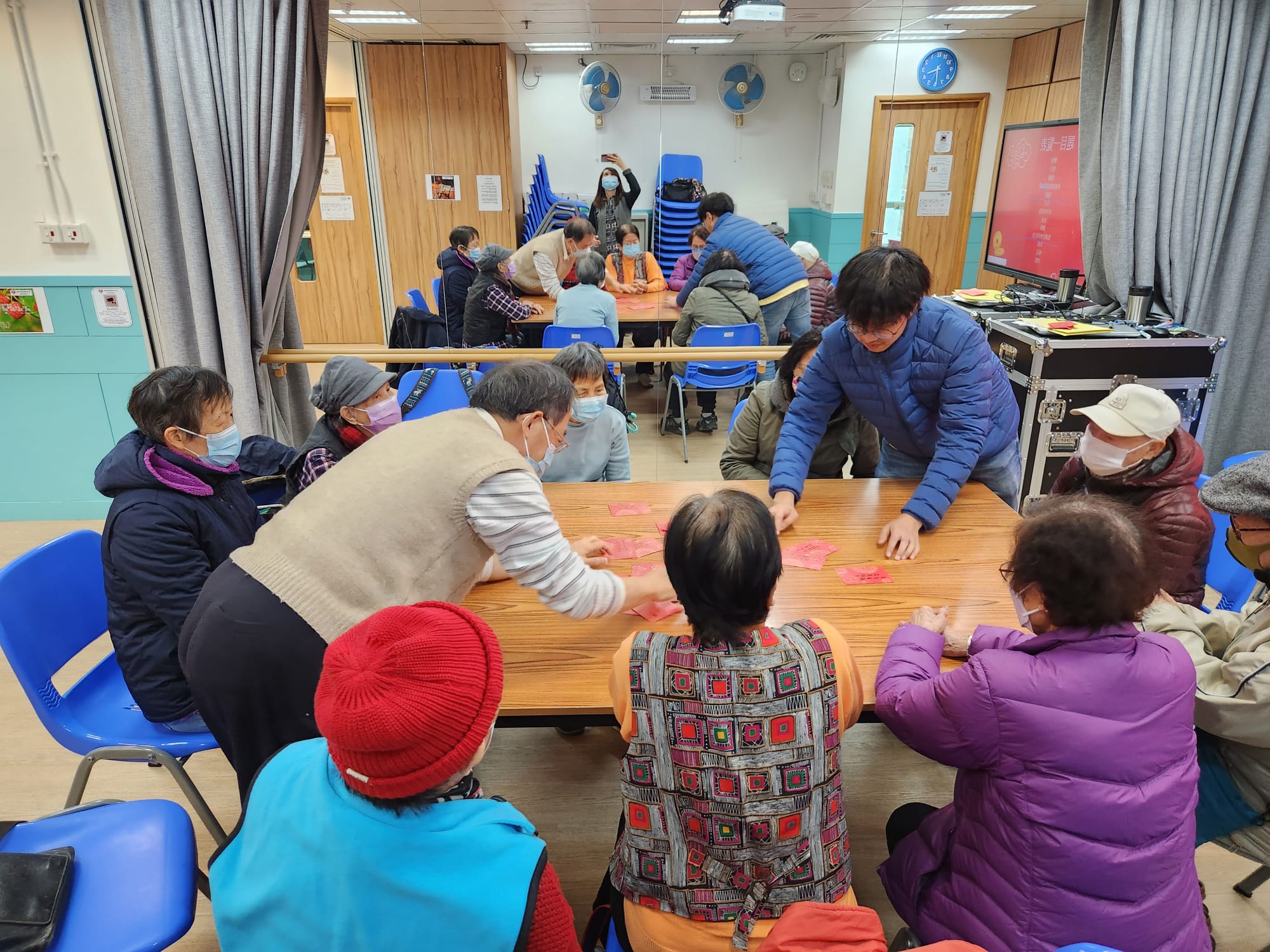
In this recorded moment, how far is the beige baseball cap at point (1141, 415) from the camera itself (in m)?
1.87

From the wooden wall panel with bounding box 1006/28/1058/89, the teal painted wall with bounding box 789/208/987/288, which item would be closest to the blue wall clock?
the wooden wall panel with bounding box 1006/28/1058/89

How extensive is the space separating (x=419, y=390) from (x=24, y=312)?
224cm

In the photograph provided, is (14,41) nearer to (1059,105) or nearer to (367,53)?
(367,53)

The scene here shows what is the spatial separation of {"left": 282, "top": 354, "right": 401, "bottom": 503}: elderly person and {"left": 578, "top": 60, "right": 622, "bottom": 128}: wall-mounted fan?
191 centimetres

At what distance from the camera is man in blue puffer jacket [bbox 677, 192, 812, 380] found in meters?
3.74

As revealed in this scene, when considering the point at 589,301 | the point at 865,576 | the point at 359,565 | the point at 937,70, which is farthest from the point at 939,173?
the point at 359,565

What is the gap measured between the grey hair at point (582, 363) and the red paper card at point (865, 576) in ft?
3.49

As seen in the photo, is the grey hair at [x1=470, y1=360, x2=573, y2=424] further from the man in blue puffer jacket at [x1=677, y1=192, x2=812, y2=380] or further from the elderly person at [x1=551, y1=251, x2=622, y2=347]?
the elderly person at [x1=551, y1=251, x2=622, y2=347]

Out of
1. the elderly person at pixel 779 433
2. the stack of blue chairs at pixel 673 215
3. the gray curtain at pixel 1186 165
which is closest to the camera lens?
the elderly person at pixel 779 433

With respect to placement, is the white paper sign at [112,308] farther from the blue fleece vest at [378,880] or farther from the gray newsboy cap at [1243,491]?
the gray newsboy cap at [1243,491]

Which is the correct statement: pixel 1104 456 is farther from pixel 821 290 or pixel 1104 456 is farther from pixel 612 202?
pixel 612 202

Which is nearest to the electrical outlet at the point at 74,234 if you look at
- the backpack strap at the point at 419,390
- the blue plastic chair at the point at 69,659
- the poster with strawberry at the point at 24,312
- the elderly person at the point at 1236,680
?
the poster with strawberry at the point at 24,312

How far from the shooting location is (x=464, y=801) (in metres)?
0.87

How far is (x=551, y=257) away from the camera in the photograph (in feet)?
12.9
